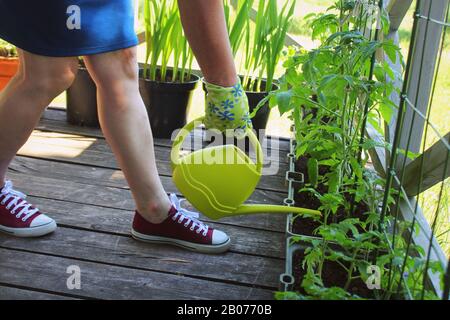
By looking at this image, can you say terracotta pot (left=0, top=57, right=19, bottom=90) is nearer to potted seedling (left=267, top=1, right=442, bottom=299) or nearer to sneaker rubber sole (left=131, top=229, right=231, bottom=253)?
sneaker rubber sole (left=131, top=229, right=231, bottom=253)

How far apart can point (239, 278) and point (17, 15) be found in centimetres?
86

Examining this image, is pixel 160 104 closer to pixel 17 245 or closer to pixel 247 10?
pixel 247 10

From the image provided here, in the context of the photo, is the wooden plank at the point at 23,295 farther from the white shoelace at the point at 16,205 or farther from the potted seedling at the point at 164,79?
the potted seedling at the point at 164,79

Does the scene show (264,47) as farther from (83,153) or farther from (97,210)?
(97,210)

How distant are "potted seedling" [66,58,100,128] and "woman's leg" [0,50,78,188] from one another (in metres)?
1.07

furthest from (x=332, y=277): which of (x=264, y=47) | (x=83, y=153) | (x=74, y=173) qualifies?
(x=264, y=47)

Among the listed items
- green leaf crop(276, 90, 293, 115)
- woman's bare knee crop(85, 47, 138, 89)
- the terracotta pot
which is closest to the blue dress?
woman's bare knee crop(85, 47, 138, 89)

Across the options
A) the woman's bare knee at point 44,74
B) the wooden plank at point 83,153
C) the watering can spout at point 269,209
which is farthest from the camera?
the wooden plank at point 83,153

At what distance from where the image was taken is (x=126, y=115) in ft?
4.99

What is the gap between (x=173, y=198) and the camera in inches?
70.7

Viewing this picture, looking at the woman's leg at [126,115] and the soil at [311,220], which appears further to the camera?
the soil at [311,220]

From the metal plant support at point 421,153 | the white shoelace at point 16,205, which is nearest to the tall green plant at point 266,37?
the metal plant support at point 421,153

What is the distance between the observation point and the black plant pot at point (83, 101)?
2.66m

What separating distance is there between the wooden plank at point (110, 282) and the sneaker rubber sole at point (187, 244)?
0.15m
